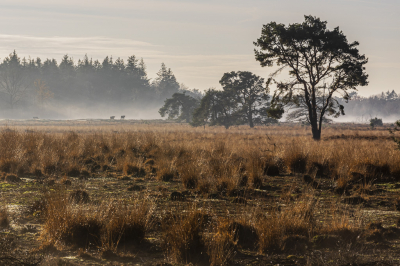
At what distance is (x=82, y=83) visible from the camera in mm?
121000

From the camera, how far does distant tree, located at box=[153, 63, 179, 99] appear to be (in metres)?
128

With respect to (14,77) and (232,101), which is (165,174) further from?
(14,77)

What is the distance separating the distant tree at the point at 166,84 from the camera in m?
128

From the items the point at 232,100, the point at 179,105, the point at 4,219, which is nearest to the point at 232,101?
the point at 232,100

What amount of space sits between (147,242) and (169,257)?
2.28 feet

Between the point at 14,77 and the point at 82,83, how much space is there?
20.8 metres

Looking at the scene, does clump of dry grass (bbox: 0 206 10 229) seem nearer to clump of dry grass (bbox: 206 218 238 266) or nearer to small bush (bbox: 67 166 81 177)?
clump of dry grass (bbox: 206 218 238 266)

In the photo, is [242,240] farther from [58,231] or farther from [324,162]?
[324,162]

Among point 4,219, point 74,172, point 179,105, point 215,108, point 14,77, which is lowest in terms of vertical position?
point 4,219

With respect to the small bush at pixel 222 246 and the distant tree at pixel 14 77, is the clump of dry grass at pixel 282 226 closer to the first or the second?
the small bush at pixel 222 246

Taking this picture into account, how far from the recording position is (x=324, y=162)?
12.3m

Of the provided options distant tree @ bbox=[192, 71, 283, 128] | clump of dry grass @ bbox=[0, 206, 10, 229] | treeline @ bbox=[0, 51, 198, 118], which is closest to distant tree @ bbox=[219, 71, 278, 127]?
distant tree @ bbox=[192, 71, 283, 128]

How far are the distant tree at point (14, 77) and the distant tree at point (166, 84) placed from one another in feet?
135

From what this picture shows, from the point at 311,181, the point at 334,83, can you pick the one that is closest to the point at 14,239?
the point at 311,181
